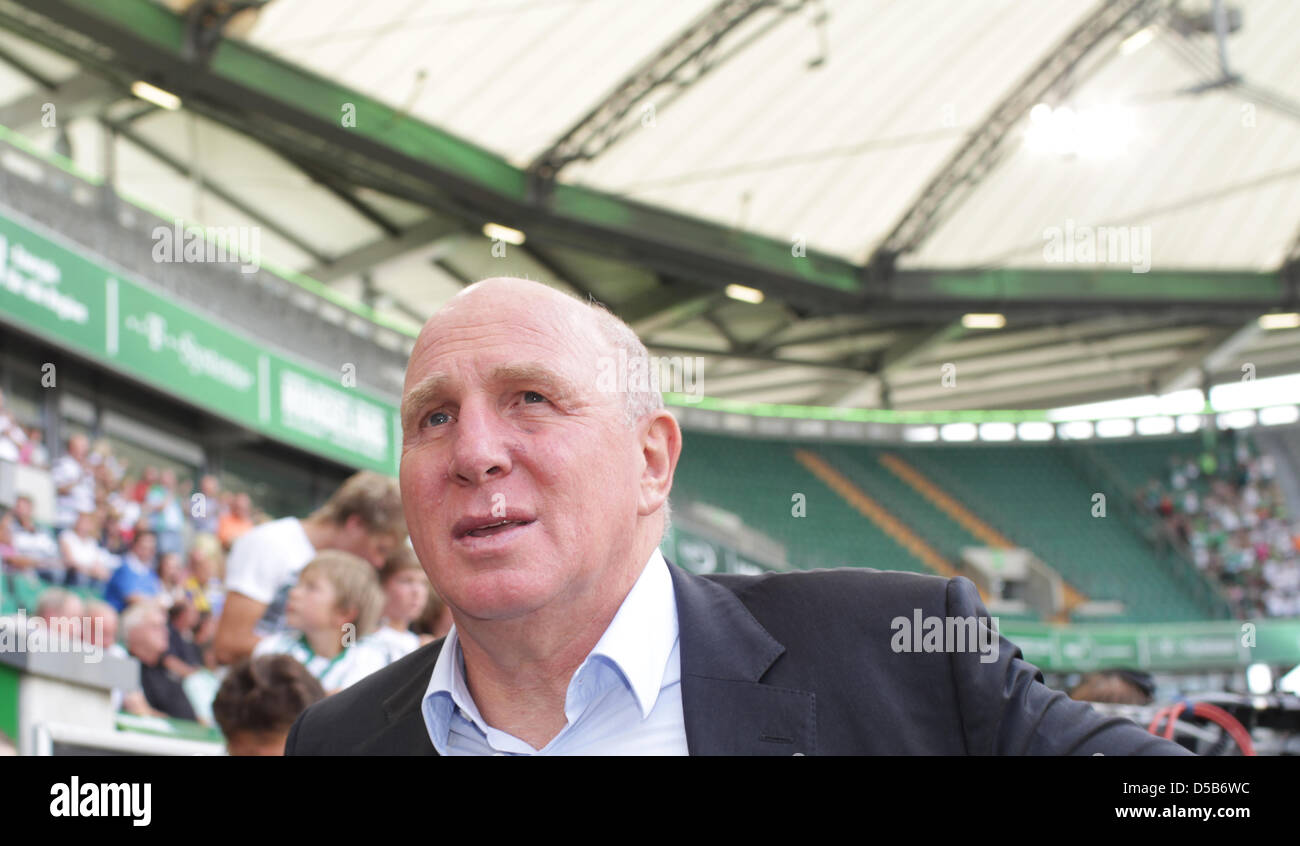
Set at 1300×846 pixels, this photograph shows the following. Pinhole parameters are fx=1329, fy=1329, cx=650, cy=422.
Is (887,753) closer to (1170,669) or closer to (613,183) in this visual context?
(613,183)

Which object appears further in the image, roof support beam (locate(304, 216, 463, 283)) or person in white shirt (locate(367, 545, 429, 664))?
roof support beam (locate(304, 216, 463, 283))

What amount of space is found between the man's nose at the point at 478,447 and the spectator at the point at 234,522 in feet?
31.5

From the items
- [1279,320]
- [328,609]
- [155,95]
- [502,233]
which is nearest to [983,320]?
[1279,320]

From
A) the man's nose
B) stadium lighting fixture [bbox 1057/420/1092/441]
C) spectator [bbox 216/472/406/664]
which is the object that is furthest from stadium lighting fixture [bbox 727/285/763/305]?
the man's nose

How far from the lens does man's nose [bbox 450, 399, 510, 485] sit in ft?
4.17

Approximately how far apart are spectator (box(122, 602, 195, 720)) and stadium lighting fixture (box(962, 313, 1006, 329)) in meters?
16.4

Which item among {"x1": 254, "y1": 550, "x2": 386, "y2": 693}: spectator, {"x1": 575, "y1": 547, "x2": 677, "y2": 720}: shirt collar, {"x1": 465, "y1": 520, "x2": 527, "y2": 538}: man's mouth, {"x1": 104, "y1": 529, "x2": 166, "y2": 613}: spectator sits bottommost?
{"x1": 575, "y1": 547, "x2": 677, "y2": 720}: shirt collar

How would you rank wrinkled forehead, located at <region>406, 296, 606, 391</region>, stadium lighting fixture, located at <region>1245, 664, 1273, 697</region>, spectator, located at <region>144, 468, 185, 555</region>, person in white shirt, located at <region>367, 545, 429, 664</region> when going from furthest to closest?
stadium lighting fixture, located at <region>1245, 664, 1273, 697</region>, spectator, located at <region>144, 468, 185, 555</region>, person in white shirt, located at <region>367, 545, 429, 664</region>, wrinkled forehead, located at <region>406, 296, 606, 391</region>

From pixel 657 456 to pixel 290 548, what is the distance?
9.53 ft

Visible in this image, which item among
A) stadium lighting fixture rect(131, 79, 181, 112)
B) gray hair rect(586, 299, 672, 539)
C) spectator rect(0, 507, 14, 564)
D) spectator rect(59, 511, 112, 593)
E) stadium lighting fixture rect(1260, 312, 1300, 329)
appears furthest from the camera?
stadium lighting fixture rect(1260, 312, 1300, 329)

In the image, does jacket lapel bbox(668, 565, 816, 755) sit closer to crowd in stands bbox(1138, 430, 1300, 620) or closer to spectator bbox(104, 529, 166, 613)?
spectator bbox(104, 529, 166, 613)

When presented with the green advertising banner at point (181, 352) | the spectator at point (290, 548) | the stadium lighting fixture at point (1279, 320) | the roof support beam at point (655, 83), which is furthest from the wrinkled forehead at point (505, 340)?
the stadium lighting fixture at point (1279, 320)

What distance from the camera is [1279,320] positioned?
22.8 meters

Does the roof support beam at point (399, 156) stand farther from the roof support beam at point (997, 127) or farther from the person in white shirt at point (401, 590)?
the person in white shirt at point (401, 590)
